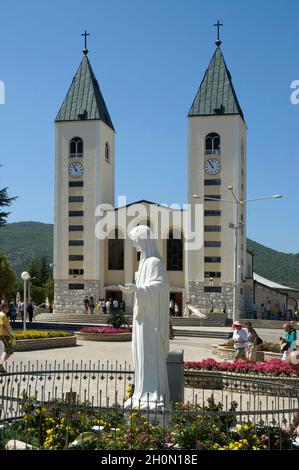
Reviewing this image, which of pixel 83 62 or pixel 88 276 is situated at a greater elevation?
pixel 83 62

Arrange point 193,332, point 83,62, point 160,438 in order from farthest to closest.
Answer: point 83,62
point 193,332
point 160,438

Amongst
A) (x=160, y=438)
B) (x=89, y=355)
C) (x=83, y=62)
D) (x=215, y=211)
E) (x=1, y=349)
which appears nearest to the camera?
(x=160, y=438)

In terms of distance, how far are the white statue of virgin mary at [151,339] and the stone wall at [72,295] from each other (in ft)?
159

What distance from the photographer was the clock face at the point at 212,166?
57.1 m

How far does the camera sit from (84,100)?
61.4 meters

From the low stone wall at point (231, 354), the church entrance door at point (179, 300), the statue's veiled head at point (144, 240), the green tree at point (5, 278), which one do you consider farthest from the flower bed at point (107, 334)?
the green tree at point (5, 278)

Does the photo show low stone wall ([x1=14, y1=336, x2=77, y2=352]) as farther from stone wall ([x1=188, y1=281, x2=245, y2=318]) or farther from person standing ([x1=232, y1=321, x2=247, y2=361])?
stone wall ([x1=188, y1=281, x2=245, y2=318])

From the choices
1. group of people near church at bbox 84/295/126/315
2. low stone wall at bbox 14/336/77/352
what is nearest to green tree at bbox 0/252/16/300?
group of people near church at bbox 84/295/126/315

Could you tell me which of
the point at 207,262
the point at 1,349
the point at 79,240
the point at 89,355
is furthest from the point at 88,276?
the point at 1,349

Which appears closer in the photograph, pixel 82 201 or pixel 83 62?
pixel 82 201

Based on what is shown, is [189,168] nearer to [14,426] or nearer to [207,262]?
[207,262]

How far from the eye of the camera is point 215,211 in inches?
2227

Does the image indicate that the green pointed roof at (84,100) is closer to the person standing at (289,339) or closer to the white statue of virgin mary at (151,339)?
the person standing at (289,339)

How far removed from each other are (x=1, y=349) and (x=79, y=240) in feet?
138
